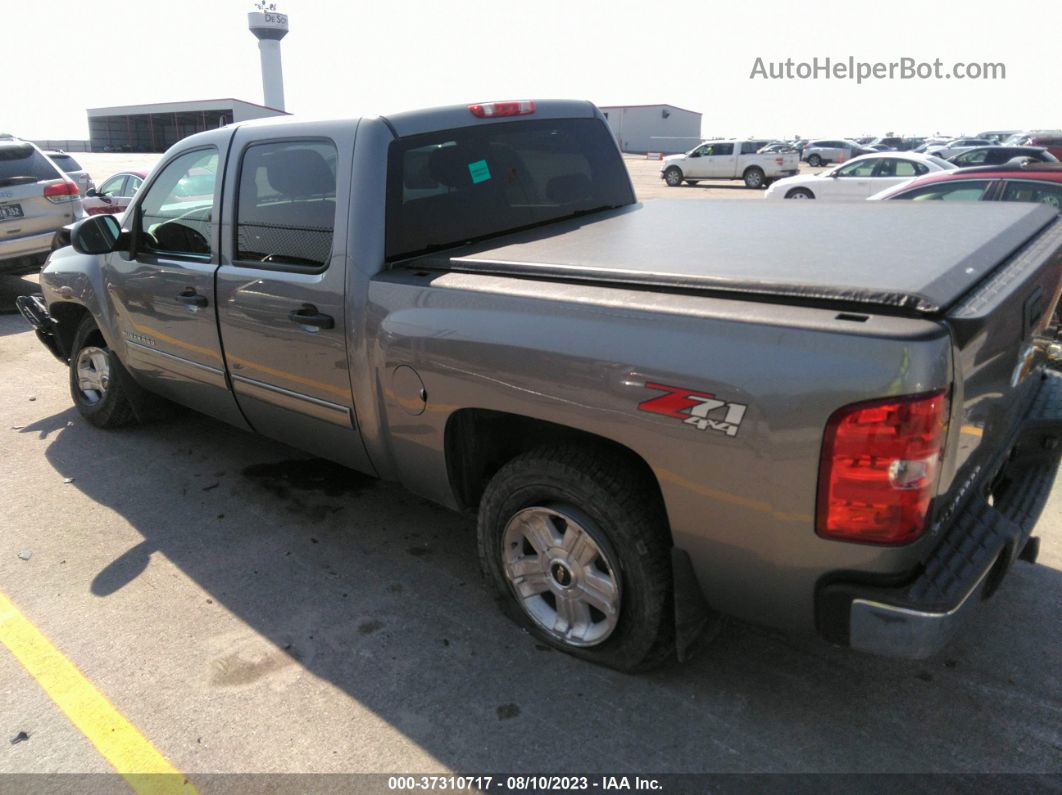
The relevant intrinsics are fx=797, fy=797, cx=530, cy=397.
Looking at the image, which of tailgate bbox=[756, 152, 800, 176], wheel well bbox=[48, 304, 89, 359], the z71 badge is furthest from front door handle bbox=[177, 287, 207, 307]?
tailgate bbox=[756, 152, 800, 176]

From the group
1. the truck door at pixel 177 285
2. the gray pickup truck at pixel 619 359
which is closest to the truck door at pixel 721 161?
the gray pickup truck at pixel 619 359

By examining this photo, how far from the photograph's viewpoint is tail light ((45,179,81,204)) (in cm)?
959

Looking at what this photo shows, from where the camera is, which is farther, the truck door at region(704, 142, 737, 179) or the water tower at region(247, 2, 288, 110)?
the water tower at region(247, 2, 288, 110)

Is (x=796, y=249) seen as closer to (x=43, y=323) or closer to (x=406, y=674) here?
(x=406, y=674)

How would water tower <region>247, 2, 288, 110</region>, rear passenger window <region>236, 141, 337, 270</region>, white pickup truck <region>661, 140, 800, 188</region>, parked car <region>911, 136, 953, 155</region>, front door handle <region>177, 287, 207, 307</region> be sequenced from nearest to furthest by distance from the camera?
rear passenger window <region>236, 141, 337, 270</region>, front door handle <region>177, 287, 207, 307</region>, white pickup truck <region>661, 140, 800, 188</region>, parked car <region>911, 136, 953, 155</region>, water tower <region>247, 2, 288, 110</region>

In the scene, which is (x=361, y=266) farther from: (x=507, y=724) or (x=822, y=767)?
(x=822, y=767)

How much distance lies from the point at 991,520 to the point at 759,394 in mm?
965

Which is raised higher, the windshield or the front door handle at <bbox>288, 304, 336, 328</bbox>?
the windshield

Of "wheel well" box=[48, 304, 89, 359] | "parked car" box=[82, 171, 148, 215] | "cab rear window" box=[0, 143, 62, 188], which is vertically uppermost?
"cab rear window" box=[0, 143, 62, 188]

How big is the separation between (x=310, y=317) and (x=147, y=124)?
256 ft

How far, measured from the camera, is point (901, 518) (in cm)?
205

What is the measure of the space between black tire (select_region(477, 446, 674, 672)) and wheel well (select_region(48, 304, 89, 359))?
13.1 feet

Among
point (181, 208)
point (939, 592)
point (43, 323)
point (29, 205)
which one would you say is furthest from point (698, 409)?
point (29, 205)

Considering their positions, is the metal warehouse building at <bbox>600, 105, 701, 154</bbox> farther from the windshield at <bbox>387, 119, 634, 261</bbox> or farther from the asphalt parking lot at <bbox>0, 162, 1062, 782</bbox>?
the asphalt parking lot at <bbox>0, 162, 1062, 782</bbox>
